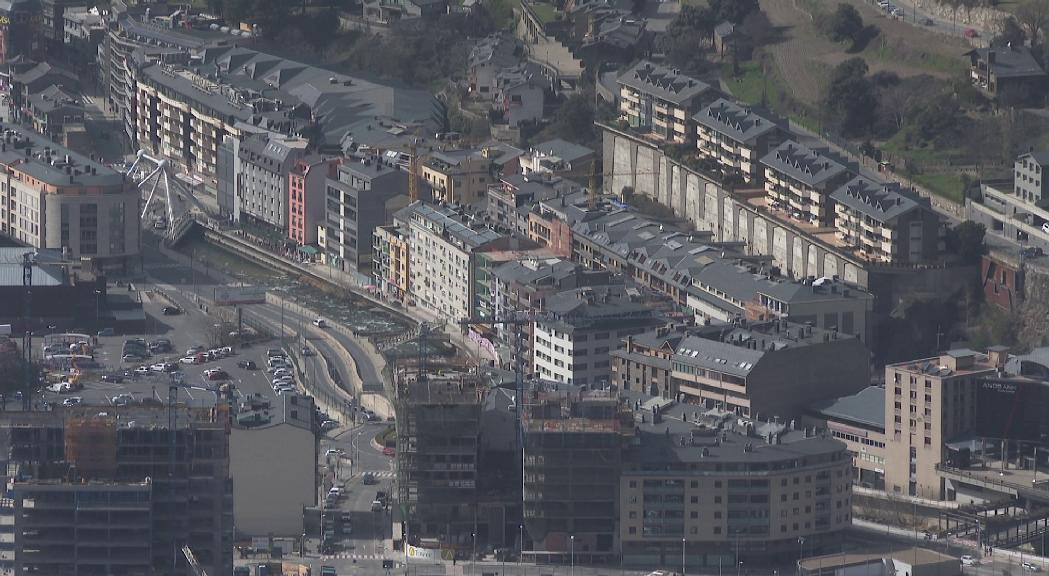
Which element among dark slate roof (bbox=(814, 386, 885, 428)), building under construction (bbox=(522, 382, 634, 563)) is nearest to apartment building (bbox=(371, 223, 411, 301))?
dark slate roof (bbox=(814, 386, 885, 428))

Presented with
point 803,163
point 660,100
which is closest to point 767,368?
point 803,163

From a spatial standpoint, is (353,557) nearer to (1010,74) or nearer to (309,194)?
(1010,74)

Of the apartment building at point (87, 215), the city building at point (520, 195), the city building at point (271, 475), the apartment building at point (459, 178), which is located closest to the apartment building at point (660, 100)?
the city building at point (520, 195)

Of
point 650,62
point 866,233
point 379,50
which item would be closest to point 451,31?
point 379,50

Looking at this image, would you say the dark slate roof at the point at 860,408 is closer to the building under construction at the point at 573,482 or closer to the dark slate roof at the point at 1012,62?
the building under construction at the point at 573,482

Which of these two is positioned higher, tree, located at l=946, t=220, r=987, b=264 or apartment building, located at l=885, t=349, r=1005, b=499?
tree, located at l=946, t=220, r=987, b=264

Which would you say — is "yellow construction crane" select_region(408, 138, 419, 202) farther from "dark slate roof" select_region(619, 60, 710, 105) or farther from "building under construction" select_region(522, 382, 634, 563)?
"building under construction" select_region(522, 382, 634, 563)
